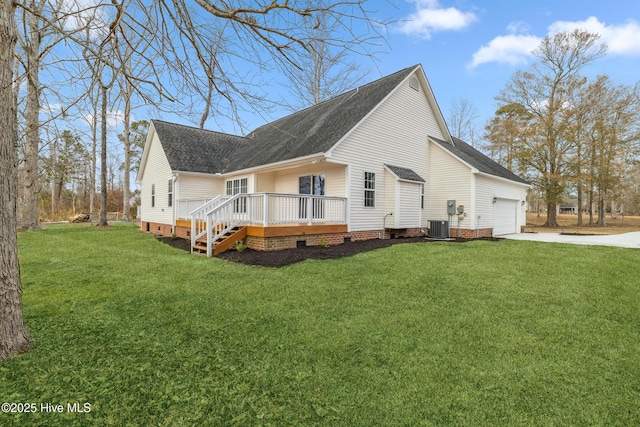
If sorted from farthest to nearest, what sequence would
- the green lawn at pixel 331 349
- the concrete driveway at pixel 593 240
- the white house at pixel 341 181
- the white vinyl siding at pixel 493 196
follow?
the white vinyl siding at pixel 493 196, the concrete driveway at pixel 593 240, the white house at pixel 341 181, the green lawn at pixel 331 349

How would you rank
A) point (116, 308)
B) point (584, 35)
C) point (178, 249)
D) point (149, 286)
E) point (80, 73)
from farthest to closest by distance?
point (584, 35), point (178, 249), point (149, 286), point (116, 308), point (80, 73)

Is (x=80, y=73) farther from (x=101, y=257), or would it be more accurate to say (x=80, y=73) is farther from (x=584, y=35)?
(x=584, y=35)

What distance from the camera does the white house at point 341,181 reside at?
31.0ft

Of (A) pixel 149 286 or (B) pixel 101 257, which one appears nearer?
(A) pixel 149 286

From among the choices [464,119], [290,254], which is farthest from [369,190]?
[464,119]

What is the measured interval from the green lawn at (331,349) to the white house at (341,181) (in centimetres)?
357

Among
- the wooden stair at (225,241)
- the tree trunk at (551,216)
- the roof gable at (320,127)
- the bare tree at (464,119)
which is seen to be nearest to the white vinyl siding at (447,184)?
the roof gable at (320,127)

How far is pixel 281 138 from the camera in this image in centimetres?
1434

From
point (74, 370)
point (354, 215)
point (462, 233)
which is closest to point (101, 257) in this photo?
point (74, 370)

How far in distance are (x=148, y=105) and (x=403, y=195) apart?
31.7ft

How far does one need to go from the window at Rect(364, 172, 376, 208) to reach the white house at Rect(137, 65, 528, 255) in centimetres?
4

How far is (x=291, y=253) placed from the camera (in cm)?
823

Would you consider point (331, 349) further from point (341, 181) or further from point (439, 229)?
point (439, 229)

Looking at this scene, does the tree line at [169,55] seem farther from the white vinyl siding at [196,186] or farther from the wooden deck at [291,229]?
the white vinyl siding at [196,186]
